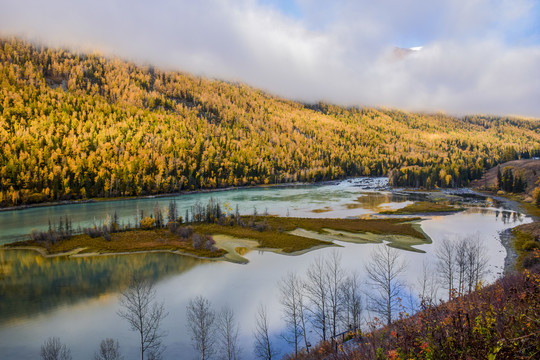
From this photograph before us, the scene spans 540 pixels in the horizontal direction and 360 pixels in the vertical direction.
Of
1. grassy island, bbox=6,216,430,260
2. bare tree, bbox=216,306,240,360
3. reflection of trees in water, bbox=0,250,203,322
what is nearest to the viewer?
bare tree, bbox=216,306,240,360

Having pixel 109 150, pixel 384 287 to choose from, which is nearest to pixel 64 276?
pixel 384 287

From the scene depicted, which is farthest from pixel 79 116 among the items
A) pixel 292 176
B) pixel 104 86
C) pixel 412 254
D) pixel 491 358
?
pixel 491 358

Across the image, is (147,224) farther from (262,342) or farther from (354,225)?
(262,342)

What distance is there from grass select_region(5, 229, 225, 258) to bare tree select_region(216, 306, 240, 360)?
52.4ft

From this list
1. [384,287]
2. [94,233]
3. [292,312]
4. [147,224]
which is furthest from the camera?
[147,224]

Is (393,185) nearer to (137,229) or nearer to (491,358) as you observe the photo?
(137,229)

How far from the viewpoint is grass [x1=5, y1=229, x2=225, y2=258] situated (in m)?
40.2

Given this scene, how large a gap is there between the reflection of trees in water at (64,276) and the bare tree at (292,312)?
13.6 metres

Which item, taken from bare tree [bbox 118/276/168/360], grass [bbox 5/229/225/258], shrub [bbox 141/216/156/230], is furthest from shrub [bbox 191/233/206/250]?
bare tree [bbox 118/276/168/360]

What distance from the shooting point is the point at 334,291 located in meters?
24.2

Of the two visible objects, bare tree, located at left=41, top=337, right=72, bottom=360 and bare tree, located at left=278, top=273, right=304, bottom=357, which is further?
bare tree, located at left=278, top=273, right=304, bottom=357

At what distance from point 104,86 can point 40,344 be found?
20974 centimetres

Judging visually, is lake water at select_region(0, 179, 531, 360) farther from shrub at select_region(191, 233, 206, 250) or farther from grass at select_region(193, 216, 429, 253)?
shrub at select_region(191, 233, 206, 250)

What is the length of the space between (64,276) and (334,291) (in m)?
28.3
